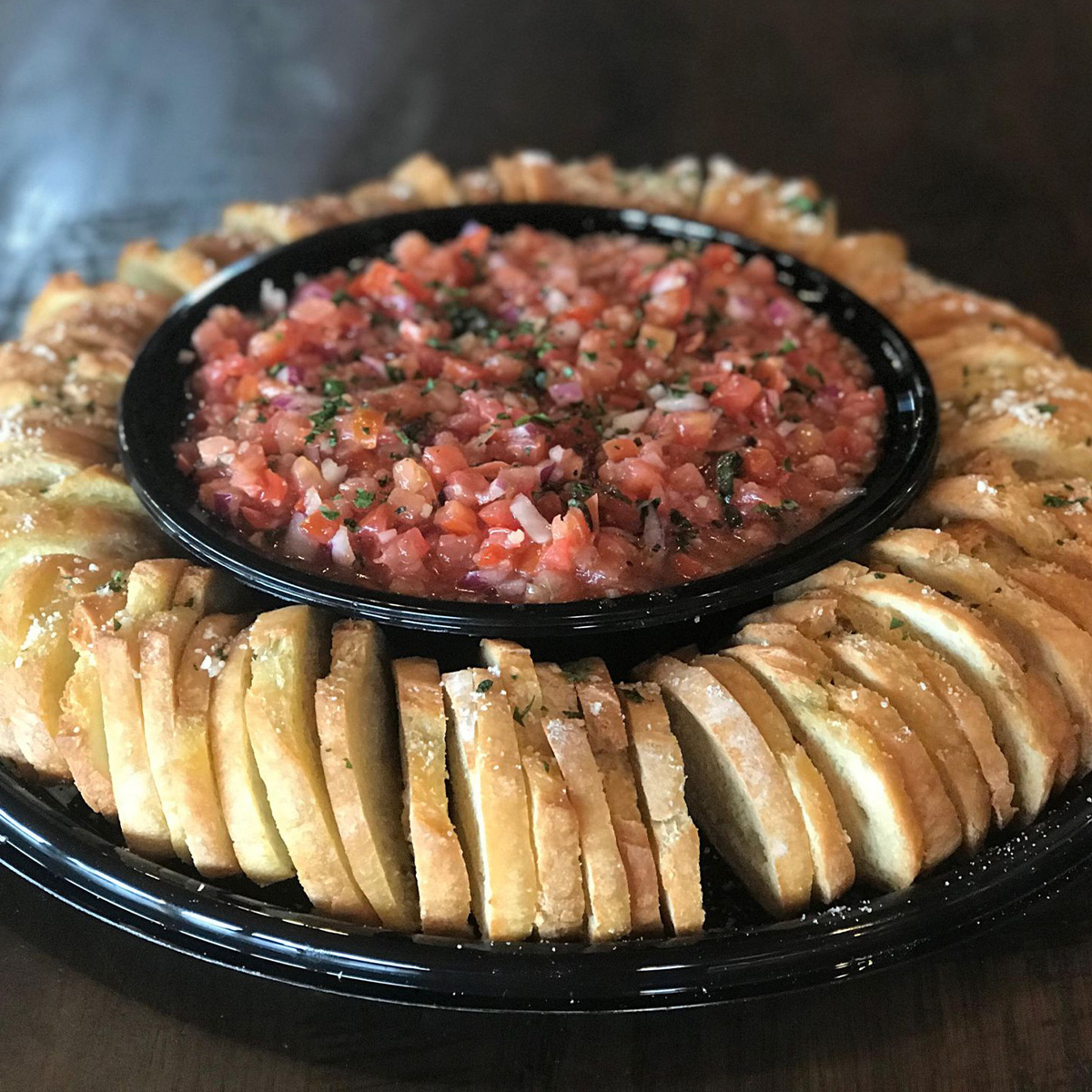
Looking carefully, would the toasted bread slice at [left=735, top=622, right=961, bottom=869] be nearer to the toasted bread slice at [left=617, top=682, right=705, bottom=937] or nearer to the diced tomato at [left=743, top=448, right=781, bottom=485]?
the toasted bread slice at [left=617, top=682, right=705, bottom=937]

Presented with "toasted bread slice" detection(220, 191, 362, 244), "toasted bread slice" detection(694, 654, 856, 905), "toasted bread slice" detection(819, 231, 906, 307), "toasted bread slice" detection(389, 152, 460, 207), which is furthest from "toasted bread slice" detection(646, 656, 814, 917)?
"toasted bread slice" detection(389, 152, 460, 207)

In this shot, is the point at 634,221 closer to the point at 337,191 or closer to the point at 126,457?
the point at 126,457

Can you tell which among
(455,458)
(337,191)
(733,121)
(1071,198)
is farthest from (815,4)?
(455,458)

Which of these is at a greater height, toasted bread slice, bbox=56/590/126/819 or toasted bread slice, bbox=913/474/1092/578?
toasted bread slice, bbox=913/474/1092/578


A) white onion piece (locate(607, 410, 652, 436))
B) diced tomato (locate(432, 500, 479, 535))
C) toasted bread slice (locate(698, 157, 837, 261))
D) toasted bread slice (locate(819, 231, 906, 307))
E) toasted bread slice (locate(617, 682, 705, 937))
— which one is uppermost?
toasted bread slice (locate(698, 157, 837, 261))

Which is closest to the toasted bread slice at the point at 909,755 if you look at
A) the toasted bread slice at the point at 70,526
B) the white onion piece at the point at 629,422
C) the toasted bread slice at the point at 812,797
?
the toasted bread slice at the point at 812,797

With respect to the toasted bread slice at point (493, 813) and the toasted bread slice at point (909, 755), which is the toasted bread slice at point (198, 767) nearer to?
the toasted bread slice at point (493, 813)
